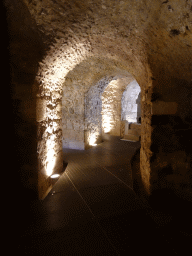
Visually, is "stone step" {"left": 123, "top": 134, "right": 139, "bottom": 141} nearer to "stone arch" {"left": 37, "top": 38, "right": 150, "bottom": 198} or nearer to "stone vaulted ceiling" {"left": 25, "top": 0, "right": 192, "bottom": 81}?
"stone arch" {"left": 37, "top": 38, "right": 150, "bottom": 198}

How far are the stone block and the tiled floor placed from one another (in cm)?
129

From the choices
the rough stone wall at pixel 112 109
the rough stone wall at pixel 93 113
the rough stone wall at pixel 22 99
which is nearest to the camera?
the rough stone wall at pixel 22 99

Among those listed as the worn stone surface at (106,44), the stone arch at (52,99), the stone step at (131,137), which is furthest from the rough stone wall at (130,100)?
the worn stone surface at (106,44)

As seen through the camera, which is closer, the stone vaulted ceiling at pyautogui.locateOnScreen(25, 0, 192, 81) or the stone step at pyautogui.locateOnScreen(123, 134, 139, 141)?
the stone vaulted ceiling at pyautogui.locateOnScreen(25, 0, 192, 81)

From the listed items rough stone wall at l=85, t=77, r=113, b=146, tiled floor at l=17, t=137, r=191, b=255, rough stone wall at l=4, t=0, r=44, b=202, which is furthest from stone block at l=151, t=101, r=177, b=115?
rough stone wall at l=85, t=77, r=113, b=146

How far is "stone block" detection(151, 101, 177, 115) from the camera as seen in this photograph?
2.12 meters

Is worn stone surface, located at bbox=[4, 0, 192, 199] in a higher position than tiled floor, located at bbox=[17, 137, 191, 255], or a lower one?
higher

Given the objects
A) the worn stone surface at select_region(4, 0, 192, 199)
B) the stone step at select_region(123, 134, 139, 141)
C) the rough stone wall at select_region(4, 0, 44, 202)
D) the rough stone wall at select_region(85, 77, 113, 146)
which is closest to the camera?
the worn stone surface at select_region(4, 0, 192, 199)

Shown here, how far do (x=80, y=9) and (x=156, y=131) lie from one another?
168cm

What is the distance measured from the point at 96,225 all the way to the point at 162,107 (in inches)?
Result: 64.9

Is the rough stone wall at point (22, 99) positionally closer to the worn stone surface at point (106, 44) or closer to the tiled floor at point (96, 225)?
the worn stone surface at point (106, 44)

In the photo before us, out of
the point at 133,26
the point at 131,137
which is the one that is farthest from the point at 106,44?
the point at 131,137

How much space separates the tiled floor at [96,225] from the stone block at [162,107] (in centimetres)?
129

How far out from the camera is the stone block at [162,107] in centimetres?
212
